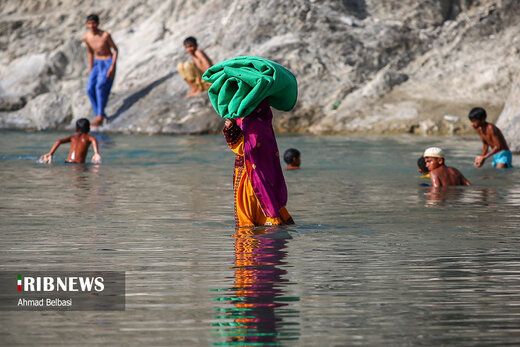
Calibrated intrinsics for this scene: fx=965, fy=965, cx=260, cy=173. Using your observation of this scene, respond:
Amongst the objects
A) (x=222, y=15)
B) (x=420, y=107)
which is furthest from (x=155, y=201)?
(x=222, y=15)

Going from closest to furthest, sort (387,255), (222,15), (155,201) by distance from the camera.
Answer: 1. (387,255)
2. (155,201)
3. (222,15)

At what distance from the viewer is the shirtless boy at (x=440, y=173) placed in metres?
11.2

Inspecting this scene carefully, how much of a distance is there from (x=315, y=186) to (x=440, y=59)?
11776 millimetres

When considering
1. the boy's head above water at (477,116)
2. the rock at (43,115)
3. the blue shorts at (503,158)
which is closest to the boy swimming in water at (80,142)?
the boy's head above water at (477,116)

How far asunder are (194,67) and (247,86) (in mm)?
14796

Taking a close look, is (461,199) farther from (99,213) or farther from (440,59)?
(440,59)

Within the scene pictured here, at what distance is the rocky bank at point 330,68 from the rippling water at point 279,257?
8685 mm

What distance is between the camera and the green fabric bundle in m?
7.25

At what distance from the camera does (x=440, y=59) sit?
2227 centimetres

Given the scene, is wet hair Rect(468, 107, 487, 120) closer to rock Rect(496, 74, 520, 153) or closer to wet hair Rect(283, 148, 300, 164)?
wet hair Rect(283, 148, 300, 164)

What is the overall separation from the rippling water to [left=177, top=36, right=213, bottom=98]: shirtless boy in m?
9.03

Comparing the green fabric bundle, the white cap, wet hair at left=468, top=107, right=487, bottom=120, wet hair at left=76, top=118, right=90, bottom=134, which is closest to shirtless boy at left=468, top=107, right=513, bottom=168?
wet hair at left=468, top=107, right=487, bottom=120

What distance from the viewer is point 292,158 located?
13.4 meters

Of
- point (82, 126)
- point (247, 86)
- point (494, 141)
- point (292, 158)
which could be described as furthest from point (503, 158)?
point (247, 86)
